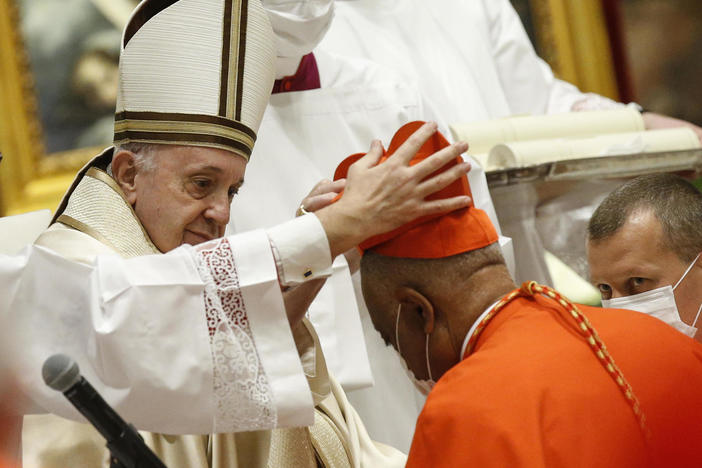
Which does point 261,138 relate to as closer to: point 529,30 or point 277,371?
point 277,371

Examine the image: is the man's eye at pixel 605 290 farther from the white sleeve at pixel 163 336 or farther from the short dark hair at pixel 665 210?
the white sleeve at pixel 163 336

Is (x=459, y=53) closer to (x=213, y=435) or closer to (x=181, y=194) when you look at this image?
(x=181, y=194)

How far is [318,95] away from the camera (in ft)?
14.3

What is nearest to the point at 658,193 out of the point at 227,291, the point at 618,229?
the point at 618,229

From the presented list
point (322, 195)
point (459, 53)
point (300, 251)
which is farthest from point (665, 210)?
point (459, 53)

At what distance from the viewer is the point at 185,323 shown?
2102mm

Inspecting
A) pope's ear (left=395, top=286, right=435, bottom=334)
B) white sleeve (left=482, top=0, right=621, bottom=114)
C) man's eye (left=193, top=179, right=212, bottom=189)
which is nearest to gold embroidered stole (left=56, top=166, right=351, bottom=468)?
man's eye (left=193, top=179, right=212, bottom=189)

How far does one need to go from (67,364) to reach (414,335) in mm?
1062

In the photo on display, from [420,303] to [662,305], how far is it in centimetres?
97

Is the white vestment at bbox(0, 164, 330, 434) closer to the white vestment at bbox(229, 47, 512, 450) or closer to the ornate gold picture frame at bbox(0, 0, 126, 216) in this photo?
the white vestment at bbox(229, 47, 512, 450)

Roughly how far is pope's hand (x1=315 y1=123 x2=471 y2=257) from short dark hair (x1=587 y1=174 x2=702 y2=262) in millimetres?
942

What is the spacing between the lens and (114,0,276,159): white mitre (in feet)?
9.51

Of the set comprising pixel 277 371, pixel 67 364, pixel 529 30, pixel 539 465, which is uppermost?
pixel 67 364

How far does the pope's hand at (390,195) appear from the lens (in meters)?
2.23
